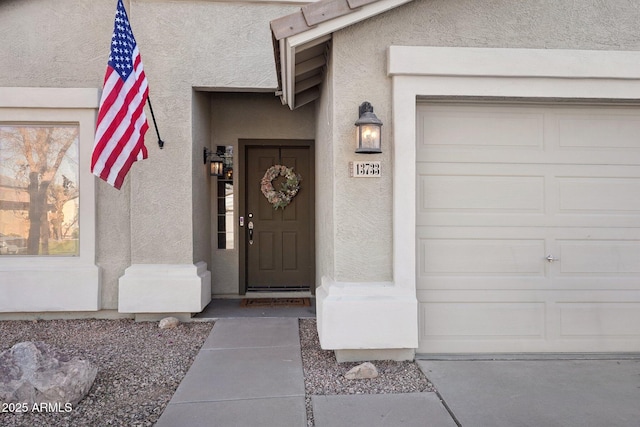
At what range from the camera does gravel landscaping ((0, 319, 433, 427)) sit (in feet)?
9.93

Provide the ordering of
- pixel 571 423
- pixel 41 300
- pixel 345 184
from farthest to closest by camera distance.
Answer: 1. pixel 41 300
2. pixel 345 184
3. pixel 571 423

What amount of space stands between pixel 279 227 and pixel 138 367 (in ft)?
11.0

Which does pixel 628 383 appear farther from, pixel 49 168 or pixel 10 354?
pixel 49 168

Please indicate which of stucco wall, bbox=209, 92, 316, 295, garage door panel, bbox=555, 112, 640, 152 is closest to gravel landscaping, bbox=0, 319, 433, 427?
stucco wall, bbox=209, 92, 316, 295

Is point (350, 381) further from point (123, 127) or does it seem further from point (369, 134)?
point (123, 127)

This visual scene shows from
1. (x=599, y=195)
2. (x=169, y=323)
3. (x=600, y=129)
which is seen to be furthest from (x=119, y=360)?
(x=600, y=129)

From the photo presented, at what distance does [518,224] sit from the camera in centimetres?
407

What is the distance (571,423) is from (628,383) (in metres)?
1.04

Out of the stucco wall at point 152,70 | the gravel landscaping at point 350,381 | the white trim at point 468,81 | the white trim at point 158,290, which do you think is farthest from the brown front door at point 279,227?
the white trim at point 468,81

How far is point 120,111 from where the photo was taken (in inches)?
167

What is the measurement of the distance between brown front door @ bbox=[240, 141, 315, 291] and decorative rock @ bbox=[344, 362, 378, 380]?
127 inches

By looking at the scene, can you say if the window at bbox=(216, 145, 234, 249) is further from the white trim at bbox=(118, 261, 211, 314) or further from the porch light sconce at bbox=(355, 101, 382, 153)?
the porch light sconce at bbox=(355, 101, 382, 153)

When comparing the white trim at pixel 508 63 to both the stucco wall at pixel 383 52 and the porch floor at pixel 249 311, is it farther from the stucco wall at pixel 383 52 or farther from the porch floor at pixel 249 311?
the porch floor at pixel 249 311

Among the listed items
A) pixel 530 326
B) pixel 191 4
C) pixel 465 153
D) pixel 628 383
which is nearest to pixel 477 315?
pixel 530 326
